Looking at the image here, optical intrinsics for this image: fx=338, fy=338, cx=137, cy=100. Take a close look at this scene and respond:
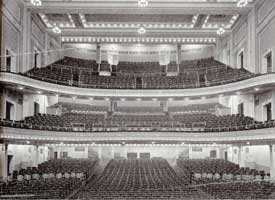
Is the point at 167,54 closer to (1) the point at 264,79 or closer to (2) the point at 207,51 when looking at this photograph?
(2) the point at 207,51

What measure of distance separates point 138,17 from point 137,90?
6660 millimetres

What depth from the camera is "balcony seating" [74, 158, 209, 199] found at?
15.1m

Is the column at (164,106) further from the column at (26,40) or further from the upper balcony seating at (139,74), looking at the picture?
the column at (26,40)

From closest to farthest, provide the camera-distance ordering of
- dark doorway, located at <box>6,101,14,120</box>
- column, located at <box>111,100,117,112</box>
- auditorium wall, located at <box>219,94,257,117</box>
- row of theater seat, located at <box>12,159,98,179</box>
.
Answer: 1. row of theater seat, located at <box>12,159,98,179</box>
2. dark doorway, located at <box>6,101,14,120</box>
3. auditorium wall, located at <box>219,94,257,117</box>
4. column, located at <box>111,100,117,112</box>

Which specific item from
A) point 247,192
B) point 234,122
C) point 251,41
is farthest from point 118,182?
→ point 251,41

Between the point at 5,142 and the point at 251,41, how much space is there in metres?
19.1

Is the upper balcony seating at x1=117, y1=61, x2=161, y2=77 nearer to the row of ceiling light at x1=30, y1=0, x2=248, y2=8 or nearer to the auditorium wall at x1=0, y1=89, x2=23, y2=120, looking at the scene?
the row of ceiling light at x1=30, y1=0, x2=248, y2=8

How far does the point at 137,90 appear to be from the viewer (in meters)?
28.7

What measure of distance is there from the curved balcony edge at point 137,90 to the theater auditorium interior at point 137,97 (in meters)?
0.08

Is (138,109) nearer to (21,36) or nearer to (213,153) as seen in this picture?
(213,153)

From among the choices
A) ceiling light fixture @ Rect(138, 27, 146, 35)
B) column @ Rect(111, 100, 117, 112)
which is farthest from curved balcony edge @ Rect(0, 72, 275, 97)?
ceiling light fixture @ Rect(138, 27, 146, 35)

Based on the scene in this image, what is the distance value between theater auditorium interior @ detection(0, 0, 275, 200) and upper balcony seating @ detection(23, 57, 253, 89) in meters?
0.13

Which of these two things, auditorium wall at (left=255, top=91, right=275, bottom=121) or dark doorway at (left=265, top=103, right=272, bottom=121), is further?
dark doorway at (left=265, top=103, right=272, bottom=121)

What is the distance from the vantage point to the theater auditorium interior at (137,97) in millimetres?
19344
